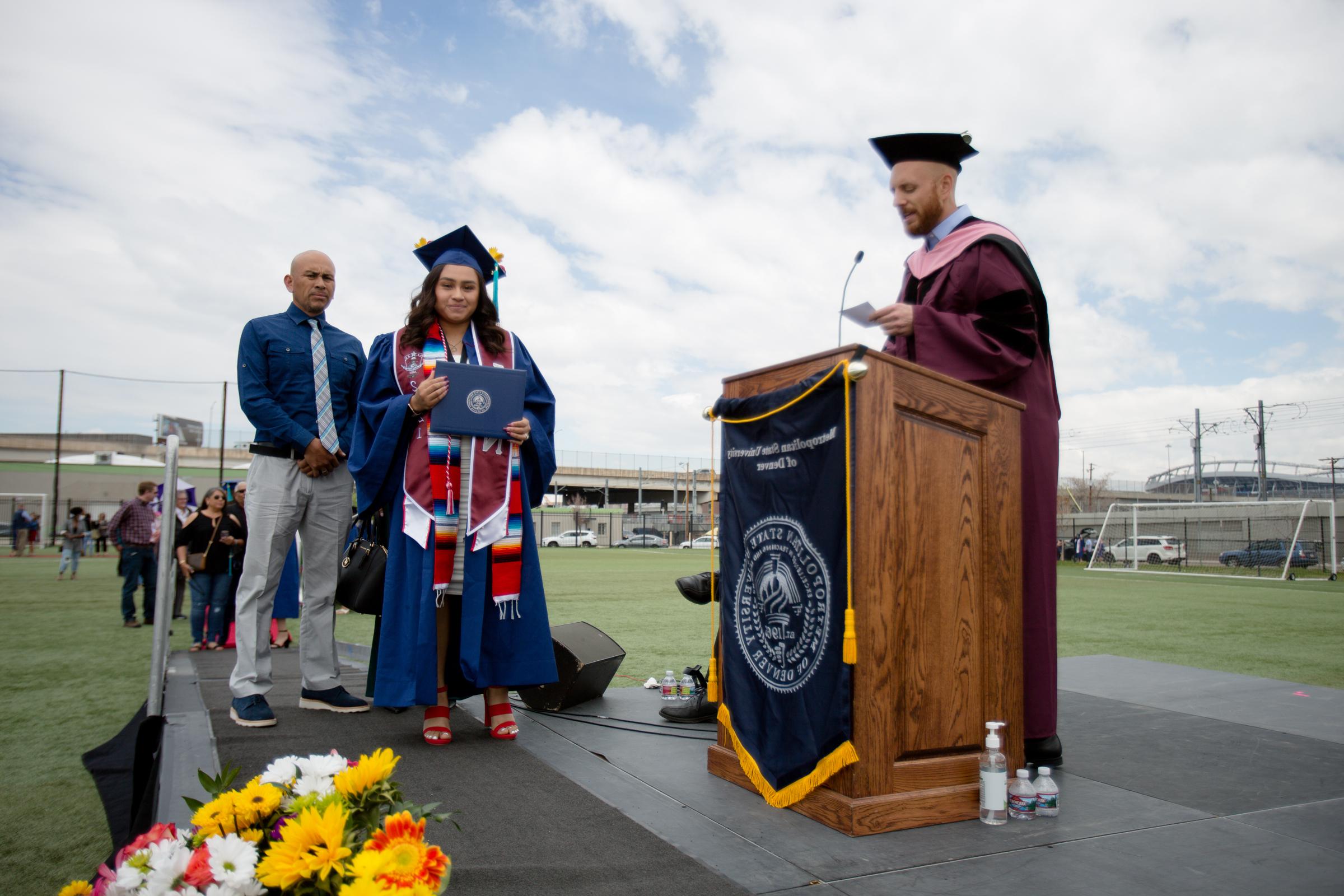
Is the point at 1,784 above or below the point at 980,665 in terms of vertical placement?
below

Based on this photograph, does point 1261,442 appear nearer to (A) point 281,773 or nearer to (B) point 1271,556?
(B) point 1271,556

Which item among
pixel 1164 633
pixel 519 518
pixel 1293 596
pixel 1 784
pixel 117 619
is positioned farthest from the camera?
pixel 1293 596

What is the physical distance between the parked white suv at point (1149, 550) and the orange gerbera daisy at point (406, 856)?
102 ft

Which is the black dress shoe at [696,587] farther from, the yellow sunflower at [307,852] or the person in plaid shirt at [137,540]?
the person in plaid shirt at [137,540]

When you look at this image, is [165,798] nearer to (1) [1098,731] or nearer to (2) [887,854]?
(2) [887,854]

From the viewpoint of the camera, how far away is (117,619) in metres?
9.46

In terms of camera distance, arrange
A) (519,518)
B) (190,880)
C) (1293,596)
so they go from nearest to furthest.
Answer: (190,880) → (519,518) → (1293,596)

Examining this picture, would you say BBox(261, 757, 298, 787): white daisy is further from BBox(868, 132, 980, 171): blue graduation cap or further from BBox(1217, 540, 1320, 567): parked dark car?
BBox(1217, 540, 1320, 567): parked dark car

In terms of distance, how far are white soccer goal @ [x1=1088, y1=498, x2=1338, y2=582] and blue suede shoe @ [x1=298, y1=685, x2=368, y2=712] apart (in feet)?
73.1

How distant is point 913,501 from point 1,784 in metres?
3.30

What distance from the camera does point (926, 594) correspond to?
2.28m

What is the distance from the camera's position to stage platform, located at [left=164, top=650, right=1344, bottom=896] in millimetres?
1819

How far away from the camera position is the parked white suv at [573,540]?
50375 mm

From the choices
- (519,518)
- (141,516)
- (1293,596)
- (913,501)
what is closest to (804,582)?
(913,501)
